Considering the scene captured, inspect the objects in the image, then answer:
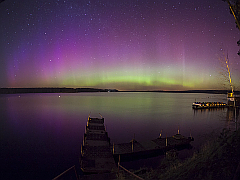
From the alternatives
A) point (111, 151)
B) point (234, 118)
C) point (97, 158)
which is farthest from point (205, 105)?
point (97, 158)

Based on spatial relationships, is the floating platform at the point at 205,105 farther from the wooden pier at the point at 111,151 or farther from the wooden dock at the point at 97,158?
the wooden dock at the point at 97,158

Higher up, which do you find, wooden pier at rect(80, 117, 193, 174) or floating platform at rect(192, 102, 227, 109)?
wooden pier at rect(80, 117, 193, 174)

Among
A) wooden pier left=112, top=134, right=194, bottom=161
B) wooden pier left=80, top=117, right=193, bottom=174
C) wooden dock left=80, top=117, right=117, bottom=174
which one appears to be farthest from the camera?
wooden pier left=112, top=134, right=194, bottom=161

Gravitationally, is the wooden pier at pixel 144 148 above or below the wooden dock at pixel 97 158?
below

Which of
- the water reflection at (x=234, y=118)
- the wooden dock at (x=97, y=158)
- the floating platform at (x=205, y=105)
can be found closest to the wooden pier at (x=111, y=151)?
the wooden dock at (x=97, y=158)

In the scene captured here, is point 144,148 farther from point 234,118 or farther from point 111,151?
point 234,118

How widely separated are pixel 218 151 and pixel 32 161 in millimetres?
21089

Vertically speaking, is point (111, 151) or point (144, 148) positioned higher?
point (111, 151)

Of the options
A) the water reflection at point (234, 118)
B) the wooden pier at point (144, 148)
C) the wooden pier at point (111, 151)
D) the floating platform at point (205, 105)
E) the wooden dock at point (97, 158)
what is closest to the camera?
the water reflection at point (234, 118)

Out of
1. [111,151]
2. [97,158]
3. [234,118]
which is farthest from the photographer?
[234,118]

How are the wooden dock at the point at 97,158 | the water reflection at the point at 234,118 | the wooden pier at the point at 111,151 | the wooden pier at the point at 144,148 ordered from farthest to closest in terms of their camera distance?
the wooden pier at the point at 144,148, the wooden pier at the point at 111,151, the wooden dock at the point at 97,158, the water reflection at the point at 234,118

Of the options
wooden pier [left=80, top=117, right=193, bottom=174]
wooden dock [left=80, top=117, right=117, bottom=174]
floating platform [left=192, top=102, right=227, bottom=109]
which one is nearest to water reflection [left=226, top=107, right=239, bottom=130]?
floating platform [left=192, top=102, right=227, bottom=109]

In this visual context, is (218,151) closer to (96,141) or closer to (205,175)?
(205,175)

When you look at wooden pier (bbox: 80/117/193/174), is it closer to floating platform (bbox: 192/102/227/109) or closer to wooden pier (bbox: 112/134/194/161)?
wooden pier (bbox: 112/134/194/161)
